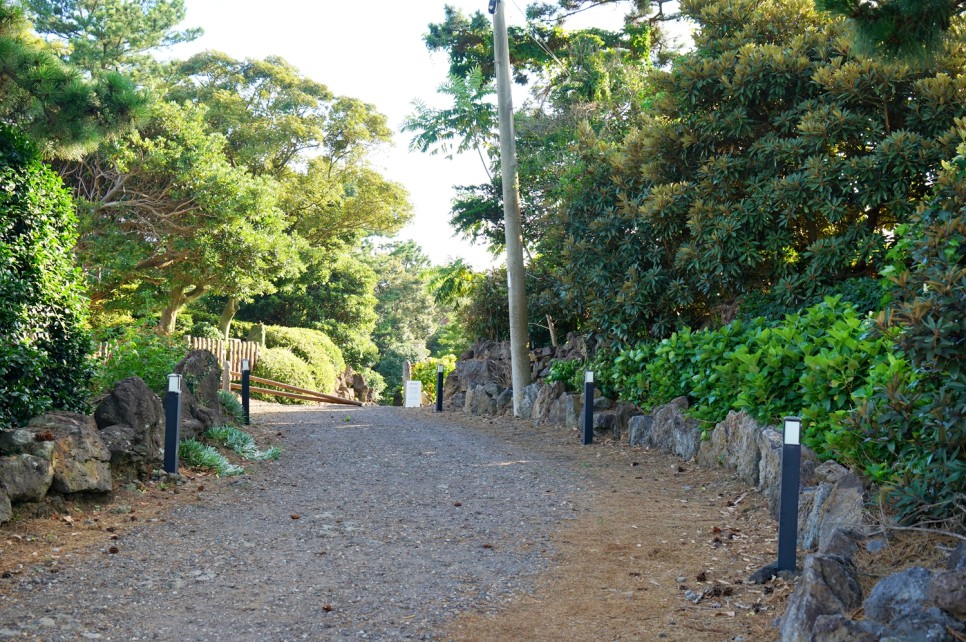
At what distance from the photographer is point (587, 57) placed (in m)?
17.0

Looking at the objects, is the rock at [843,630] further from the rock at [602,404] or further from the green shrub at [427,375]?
the green shrub at [427,375]

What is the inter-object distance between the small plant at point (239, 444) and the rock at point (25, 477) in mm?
3458

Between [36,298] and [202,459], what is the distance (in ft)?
7.52

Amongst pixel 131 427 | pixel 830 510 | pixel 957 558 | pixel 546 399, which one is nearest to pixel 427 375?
pixel 546 399

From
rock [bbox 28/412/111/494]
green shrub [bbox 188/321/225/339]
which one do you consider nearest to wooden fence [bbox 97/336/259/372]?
green shrub [bbox 188/321/225/339]

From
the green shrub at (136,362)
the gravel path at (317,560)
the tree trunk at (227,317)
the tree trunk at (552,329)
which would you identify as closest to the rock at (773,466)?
the gravel path at (317,560)

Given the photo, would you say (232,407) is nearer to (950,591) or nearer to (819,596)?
(819,596)

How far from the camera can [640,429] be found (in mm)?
10625

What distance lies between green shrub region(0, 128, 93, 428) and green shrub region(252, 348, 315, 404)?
1548 centimetres

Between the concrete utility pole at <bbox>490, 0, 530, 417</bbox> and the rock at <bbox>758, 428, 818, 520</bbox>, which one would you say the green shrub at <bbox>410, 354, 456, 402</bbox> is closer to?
the concrete utility pole at <bbox>490, 0, 530, 417</bbox>

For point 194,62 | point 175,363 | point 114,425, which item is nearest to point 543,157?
point 175,363

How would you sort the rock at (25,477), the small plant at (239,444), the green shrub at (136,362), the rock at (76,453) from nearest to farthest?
the rock at (25,477) < the rock at (76,453) < the green shrub at (136,362) < the small plant at (239,444)

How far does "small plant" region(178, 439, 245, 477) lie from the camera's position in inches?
326

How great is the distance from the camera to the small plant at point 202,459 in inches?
326
